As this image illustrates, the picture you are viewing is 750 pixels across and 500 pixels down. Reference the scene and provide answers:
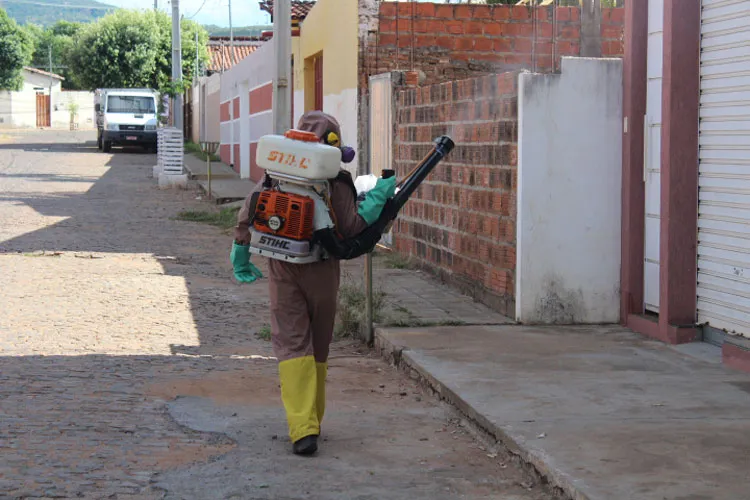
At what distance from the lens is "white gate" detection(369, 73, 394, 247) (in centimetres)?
1318

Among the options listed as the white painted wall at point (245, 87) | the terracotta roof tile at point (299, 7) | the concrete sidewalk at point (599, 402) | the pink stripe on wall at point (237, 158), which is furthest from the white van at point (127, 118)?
the concrete sidewalk at point (599, 402)

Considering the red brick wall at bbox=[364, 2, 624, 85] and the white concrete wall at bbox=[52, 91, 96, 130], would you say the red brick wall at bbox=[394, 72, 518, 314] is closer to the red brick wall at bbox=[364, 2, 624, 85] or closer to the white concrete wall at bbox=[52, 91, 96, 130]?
the red brick wall at bbox=[364, 2, 624, 85]

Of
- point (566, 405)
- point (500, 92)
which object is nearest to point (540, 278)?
point (500, 92)

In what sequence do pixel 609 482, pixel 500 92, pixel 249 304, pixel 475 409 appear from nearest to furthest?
1. pixel 609 482
2. pixel 475 409
3. pixel 500 92
4. pixel 249 304

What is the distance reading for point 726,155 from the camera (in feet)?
24.5

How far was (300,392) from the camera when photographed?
5543 millimetres

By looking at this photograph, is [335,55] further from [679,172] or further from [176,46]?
[176,46]

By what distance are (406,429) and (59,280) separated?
20.8ft

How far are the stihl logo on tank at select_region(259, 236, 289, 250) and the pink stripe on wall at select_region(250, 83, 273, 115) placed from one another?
19558 mm

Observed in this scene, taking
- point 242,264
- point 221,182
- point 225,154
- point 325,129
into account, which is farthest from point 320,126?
point 225,154

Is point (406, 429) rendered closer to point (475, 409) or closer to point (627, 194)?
point (475, 409)

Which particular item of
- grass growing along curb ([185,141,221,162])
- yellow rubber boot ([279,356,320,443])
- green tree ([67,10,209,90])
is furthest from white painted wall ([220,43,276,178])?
green tree ([67,10,209,90])

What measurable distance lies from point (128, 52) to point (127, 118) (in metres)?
15.4

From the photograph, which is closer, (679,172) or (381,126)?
(679,172)
